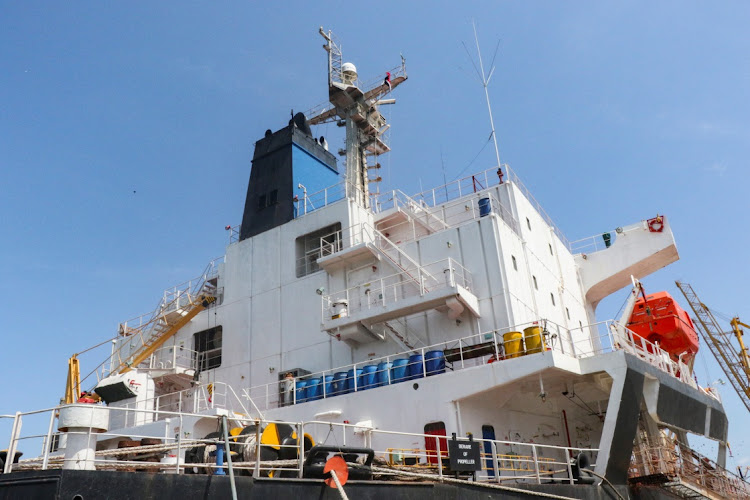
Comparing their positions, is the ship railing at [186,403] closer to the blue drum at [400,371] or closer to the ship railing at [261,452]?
the ship railing at [261,452]

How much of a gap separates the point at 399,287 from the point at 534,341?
18.8ft

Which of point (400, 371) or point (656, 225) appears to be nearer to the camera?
point (400, 371)

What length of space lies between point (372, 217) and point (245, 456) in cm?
1292

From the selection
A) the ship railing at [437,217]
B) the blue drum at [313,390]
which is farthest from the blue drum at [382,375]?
the ship railing at [437,217]

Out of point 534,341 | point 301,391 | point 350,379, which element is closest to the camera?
point 534,341

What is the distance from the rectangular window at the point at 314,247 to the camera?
72.3 ft

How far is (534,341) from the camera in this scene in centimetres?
1515

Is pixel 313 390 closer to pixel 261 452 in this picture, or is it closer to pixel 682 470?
pixel 261 452

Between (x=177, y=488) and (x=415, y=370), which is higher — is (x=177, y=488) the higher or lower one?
the lower one

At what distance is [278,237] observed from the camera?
2341cm

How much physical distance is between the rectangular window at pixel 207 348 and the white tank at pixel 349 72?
1165 cm

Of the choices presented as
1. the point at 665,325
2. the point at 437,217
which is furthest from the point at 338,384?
the point at 665,325

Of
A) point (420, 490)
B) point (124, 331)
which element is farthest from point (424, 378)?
point (124, 331)

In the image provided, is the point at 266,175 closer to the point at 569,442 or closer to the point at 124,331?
the point at 124,331
